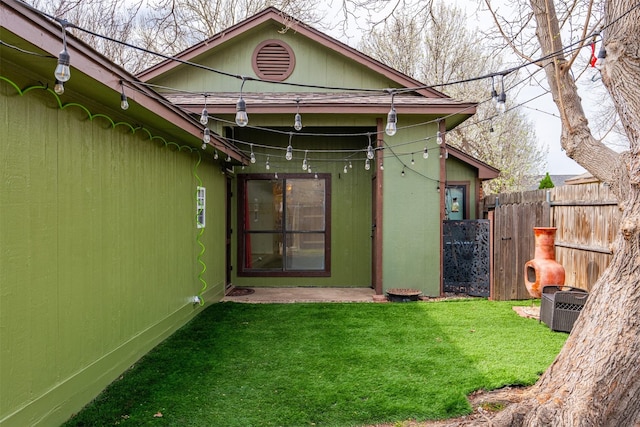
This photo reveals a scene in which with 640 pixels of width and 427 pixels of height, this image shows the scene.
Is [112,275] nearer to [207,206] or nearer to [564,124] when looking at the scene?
[207,206]

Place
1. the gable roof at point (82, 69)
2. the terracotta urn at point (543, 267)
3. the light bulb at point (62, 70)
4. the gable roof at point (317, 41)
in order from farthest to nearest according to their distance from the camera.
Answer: the gable roof at point (317, 41)
the terracotta urn at point (543, 267)
the gable roof at point (82, 69)
the light bulb at point (62, 70)

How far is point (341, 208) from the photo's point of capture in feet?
25.0

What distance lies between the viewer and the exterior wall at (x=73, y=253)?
7.48ft

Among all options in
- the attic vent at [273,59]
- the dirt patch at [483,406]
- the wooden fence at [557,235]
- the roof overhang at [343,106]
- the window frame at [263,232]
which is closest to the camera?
the dirt patch at [483,406]

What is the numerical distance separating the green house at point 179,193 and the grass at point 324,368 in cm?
37

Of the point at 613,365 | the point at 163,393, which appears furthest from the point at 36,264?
the point at 613,365

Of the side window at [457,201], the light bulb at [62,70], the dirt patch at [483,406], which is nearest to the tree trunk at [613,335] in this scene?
the dirt patch at [483,406]

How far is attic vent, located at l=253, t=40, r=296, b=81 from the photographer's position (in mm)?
7250

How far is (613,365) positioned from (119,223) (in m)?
3.54

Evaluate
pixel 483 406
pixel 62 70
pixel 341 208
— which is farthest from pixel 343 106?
pixel 62 70

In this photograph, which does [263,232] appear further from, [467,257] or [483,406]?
[483,406]

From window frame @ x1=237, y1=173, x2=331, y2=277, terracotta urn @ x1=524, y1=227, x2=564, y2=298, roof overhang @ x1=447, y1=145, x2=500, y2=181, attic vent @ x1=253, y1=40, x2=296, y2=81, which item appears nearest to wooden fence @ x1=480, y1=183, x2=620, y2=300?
terracotta urn @ x1=524, y1=227, x2=564, y2=298

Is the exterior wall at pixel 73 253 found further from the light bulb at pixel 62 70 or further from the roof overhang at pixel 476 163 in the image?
the roof overhang at pixel 476 163

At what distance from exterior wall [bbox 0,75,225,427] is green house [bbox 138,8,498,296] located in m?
2.65
